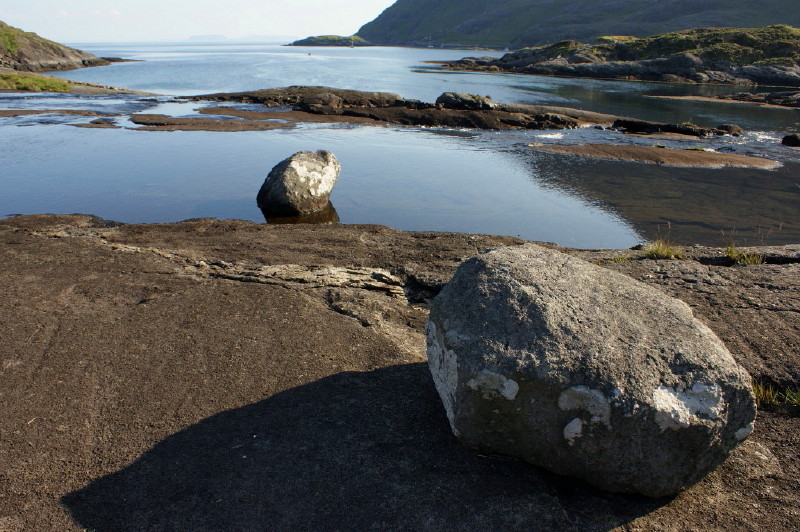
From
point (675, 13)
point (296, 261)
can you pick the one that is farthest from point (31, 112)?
point (675, 13)

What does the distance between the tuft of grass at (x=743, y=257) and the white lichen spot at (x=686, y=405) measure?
5713mm

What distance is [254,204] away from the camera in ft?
45.8

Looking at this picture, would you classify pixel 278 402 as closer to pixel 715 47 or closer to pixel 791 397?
pixel 791 397

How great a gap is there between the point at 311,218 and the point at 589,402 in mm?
10519

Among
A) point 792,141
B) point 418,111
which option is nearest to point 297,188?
point 418,111

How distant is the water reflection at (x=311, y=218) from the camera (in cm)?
1301

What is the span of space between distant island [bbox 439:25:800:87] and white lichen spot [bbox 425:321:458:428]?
73.3 meters

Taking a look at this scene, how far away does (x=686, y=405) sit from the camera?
3617 millimetres

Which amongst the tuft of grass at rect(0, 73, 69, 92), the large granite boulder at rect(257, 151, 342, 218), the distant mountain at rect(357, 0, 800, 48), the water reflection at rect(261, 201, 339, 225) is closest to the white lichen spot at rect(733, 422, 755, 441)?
the water reflection at rect(261, 201, 339, 225)

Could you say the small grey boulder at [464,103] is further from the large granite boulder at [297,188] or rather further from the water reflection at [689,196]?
the large granite boulder at [297,188]

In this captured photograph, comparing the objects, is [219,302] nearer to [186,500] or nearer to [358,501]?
[186,500]

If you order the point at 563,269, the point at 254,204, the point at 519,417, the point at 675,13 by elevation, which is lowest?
the point at 254,204

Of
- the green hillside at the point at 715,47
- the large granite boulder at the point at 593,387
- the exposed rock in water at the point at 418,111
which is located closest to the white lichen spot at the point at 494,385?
the large granite boulder at the point at 593,387

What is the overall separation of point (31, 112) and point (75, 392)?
Answer: 32264 mm
